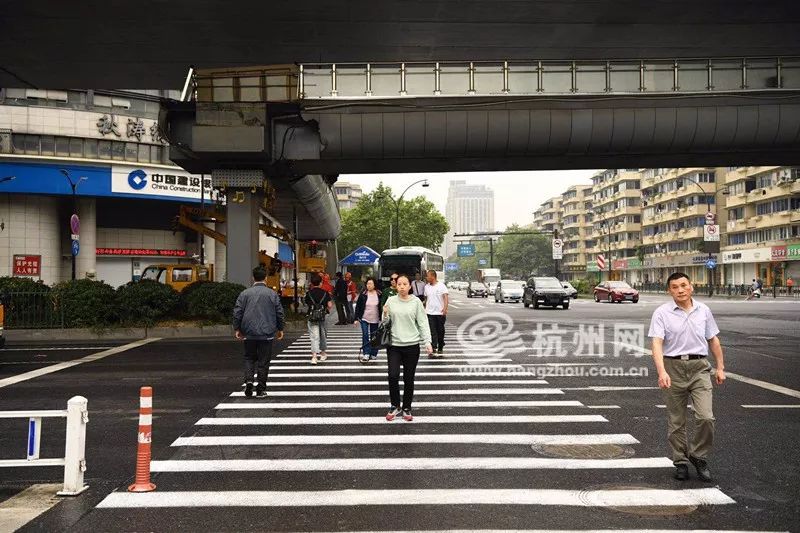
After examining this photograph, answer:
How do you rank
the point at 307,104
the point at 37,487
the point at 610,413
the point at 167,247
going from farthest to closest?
the point at 167,247 < the point at 307,104 < the point at 610,413 < the point at 37,487

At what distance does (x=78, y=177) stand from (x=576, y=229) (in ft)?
366

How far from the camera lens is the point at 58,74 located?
21.4 m

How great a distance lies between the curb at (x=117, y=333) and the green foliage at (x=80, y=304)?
337 mm

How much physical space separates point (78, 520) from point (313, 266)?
3173 centimetres

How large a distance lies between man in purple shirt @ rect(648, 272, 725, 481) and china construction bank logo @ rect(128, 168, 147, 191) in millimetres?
38711

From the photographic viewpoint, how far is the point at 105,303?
21.0m

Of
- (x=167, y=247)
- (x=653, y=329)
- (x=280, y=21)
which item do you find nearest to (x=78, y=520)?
(x=653, y=329)

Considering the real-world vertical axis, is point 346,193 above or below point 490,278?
above

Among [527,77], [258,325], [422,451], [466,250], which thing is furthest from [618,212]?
[422,451]

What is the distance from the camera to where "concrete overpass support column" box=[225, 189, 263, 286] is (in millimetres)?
23188

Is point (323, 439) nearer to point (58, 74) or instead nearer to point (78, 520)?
point (78, 520)

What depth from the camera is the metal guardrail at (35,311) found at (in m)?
20.7

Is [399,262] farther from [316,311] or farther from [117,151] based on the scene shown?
[316,311]

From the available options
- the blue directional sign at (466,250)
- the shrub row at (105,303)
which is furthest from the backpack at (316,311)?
the blue directional sign at (466,250)
